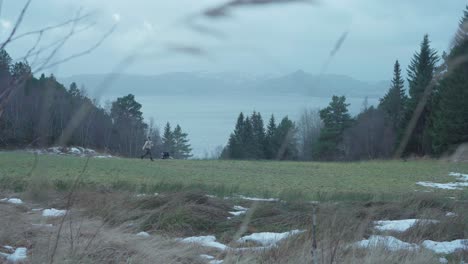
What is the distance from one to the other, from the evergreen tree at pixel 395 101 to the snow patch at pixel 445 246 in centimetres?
188

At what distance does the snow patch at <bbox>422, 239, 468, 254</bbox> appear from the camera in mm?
4914

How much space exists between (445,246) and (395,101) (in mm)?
2263

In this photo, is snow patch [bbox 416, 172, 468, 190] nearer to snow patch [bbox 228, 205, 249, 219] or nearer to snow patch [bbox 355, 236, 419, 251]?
snow patch [bbox 228, 205, 249, 219]

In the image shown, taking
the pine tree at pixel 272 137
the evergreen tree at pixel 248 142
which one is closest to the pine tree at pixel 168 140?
the evergreen tree at pixel 248 142

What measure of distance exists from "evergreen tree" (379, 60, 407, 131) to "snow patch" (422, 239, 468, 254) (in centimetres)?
188

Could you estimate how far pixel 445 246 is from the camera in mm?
5117

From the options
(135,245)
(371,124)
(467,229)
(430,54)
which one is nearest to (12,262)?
(135,245)

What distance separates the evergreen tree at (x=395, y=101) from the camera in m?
3.06

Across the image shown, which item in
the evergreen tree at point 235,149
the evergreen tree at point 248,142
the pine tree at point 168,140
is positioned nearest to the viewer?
the evergreen tree at point 248,142

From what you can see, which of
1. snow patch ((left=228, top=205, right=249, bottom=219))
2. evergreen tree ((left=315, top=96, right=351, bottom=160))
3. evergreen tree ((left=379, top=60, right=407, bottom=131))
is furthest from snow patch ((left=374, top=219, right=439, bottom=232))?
evergreen tree ((left=379, top=60, right=407, bottom=131))

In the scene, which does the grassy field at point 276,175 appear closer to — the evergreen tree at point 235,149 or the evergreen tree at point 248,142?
the evergreen tree at point 248,142

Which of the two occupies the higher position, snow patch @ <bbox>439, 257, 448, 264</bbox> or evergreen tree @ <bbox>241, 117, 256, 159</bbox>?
evergreen tree @ <bbox>241, 117, 256, 159</bbox>

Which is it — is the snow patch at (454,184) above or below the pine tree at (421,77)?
below

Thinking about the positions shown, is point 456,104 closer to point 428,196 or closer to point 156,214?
point 156,214
